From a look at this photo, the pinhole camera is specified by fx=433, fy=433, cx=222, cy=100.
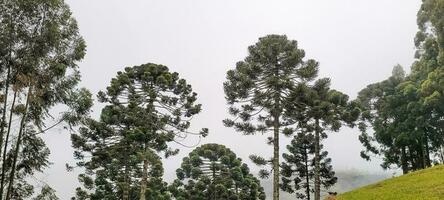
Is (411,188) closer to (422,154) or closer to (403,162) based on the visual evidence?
(422,154)

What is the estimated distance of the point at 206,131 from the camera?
36.2m

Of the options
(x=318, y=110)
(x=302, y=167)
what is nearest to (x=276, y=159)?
(x=318, y=110)

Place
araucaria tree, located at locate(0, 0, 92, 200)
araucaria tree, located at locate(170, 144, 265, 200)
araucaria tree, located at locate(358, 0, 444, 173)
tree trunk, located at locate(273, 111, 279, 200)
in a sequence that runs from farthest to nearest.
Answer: araucaria tree, located at locate(170, 144, 265, 200) < araucaria tree, located at locate(358, 0, 444, 173) < tree trunk, located at locate(273, 111, 279, 200) < araucaria tree, located at locate(0, 0, 92, 200)

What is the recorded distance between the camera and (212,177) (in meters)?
52.7

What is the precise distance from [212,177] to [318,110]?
24.4 meters

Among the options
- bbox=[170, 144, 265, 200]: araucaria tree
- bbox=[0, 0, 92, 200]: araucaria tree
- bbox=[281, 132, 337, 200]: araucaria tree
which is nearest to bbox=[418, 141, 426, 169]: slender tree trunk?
bbox=[281, 132, 337, 200]: araucaria tree

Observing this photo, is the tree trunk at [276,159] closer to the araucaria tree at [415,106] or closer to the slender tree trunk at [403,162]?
the araucaria tree at [415,106]

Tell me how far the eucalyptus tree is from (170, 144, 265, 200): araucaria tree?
18.2 m

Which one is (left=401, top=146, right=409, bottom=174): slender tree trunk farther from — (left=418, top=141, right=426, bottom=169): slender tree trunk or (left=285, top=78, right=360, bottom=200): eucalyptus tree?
(left=285, top=78, right=360, bottom=200): eucalyptus tree

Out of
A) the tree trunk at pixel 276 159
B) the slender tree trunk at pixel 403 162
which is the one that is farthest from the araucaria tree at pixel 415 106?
the tree trunk at pixel 276 159

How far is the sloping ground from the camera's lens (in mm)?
24938

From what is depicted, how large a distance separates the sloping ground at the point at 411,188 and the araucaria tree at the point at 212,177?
20.9 meters

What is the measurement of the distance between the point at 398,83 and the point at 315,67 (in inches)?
830

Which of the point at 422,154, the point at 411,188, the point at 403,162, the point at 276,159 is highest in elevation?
the point at 422,154
